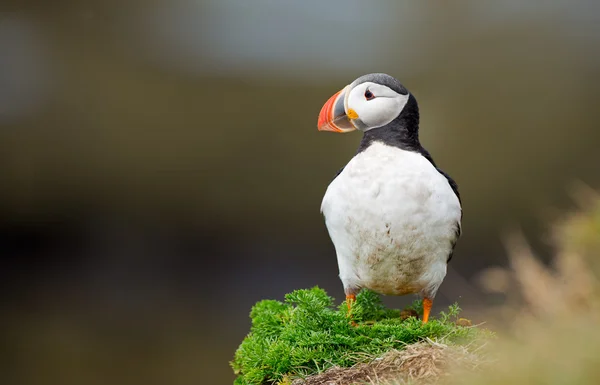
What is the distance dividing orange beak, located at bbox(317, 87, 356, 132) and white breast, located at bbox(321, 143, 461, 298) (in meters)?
0.21

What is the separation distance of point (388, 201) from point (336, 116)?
54 centimetres

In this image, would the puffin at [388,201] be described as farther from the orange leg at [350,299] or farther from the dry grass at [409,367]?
the dry grass at [409,367]

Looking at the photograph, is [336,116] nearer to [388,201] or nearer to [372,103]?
[372,103]

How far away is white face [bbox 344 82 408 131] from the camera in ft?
10.5

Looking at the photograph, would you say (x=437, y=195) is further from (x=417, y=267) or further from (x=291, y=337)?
(x=291, y=337)

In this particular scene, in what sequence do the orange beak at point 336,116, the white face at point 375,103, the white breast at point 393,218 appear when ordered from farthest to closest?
1. the orange beak at point 336,116
2. the white face at point 375,103
3. the white breast at point 393,218

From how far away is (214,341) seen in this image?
8461mm

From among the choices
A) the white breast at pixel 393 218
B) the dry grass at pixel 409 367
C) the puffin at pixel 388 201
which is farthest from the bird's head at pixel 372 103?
the dry grass at pixel 409 367

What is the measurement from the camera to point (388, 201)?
308 cm

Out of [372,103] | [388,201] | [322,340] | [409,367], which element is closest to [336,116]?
[372,103]

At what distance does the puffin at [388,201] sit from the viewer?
10.2 ft

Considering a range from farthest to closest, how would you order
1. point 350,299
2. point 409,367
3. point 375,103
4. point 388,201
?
point 350,299 < point 375,103 < point 388,201 < point 409,367

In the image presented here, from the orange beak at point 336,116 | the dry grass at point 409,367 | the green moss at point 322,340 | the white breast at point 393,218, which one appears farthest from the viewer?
the orange beak at point 336,116

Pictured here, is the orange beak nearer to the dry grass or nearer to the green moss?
the green moss
